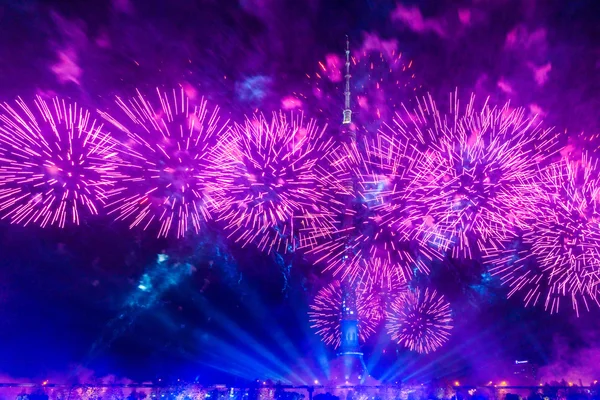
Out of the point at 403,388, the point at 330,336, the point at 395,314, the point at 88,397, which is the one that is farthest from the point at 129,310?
the point at 403,388

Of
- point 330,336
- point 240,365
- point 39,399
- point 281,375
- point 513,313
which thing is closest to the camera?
point 39,399

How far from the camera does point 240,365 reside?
3441 cm

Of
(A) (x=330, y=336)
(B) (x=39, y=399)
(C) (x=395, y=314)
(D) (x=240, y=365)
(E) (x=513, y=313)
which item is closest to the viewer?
(B) (x=39, y=399)

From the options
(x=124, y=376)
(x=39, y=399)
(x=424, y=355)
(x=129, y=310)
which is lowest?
(x=39, y=399)

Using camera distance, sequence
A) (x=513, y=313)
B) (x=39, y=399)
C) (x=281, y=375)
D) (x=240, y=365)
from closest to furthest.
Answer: (x=39, y=399) < (x=513, y=313) < (x=281, y=375) < (x=240, y=365)

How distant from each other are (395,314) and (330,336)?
11.9 m

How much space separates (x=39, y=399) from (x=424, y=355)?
27.4 metres

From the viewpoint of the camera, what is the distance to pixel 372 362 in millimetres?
33094

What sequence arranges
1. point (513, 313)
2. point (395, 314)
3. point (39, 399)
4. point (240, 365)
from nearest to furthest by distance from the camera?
point (39, 399) < point (395, 314) < point (513, 313) < point (240, 365)

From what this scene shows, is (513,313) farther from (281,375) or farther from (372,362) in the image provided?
(281,375)

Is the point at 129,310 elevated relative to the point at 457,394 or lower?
elevated

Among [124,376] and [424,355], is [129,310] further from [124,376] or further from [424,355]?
[424,355]

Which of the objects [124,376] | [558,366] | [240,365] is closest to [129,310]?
[124,376]

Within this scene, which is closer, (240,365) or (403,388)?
(403,388)
